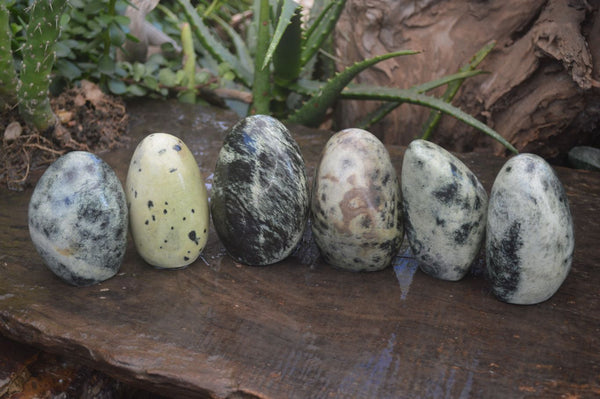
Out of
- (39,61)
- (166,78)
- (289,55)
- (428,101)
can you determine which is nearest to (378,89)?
(428,101)

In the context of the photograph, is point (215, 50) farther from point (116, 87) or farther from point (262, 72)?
point (116, 87)

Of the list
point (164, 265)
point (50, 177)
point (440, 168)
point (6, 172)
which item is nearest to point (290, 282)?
point (164, 265)

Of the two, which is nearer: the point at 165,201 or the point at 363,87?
the point at 165,201

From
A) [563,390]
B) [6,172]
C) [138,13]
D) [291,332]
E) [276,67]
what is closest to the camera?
[563,390]

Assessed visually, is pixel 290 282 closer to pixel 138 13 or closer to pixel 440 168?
pixel 440 168

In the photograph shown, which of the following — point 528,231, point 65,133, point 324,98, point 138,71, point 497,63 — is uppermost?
point 497,63

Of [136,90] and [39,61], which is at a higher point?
[39,61]

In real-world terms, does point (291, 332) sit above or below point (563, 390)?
below

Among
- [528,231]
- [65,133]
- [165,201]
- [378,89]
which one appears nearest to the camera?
[528,231]
